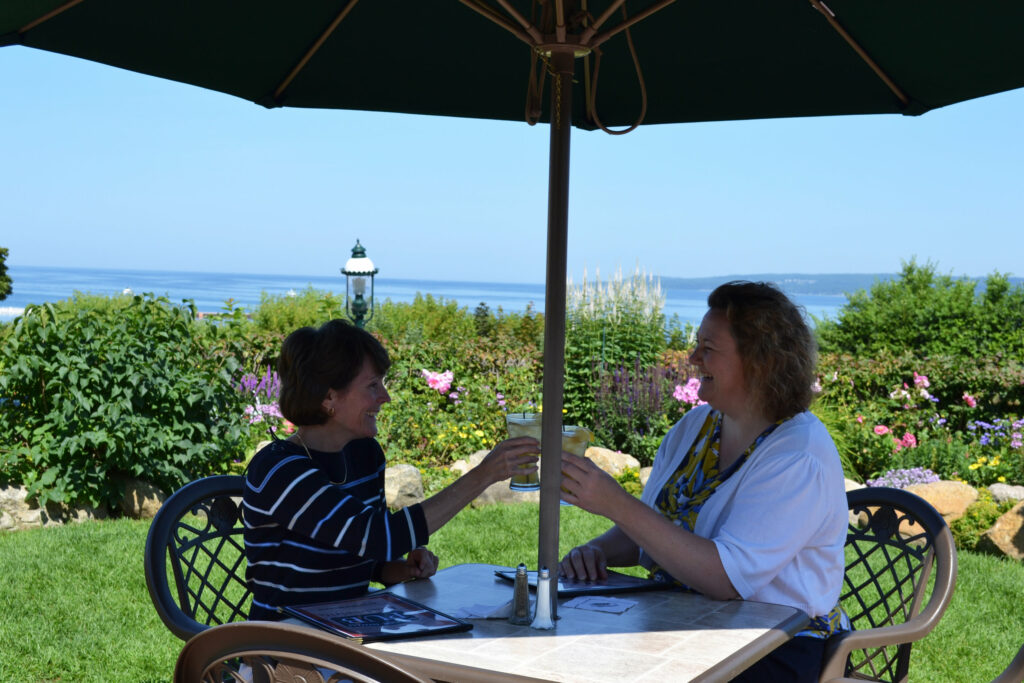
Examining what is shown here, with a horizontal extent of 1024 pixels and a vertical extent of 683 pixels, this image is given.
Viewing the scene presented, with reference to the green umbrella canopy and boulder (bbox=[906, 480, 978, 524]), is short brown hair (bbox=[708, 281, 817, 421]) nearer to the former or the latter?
the green umbrella canopy

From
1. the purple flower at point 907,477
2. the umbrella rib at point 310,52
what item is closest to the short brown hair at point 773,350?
the umbrella rib at point 310,52

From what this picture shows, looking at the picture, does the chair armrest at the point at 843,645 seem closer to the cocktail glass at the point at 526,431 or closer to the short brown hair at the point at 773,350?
the short brown hair at the point at 773,350

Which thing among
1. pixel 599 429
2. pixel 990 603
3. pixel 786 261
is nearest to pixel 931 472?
pixel 990 603

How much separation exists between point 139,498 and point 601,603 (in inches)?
174

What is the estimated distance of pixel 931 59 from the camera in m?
2.33

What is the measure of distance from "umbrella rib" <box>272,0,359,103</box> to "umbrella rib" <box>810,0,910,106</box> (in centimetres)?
116

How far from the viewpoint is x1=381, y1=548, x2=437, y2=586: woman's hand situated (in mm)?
2324

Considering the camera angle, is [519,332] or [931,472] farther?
[519,332]

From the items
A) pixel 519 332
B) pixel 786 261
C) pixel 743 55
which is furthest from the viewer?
pixel 786 261

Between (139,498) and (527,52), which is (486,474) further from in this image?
(139,498)

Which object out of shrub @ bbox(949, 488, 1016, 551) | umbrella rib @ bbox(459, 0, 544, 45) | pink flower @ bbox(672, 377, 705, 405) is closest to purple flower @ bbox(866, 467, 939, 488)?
shrub @ bbox(949, 488, 1016, 551)

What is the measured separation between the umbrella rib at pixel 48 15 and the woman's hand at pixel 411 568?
1.47 m

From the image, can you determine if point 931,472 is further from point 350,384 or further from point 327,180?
point 327,180

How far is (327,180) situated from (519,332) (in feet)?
242
